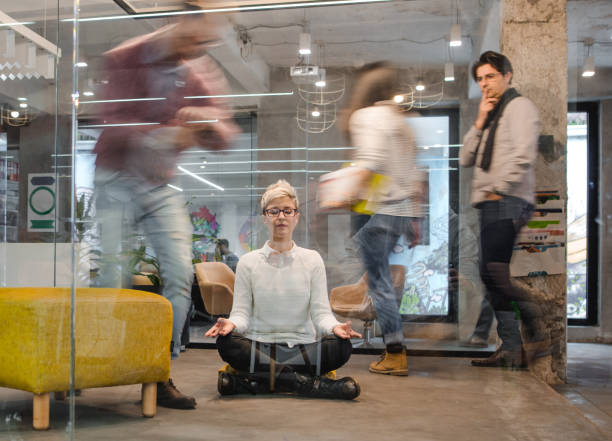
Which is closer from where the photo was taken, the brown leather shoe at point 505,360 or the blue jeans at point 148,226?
the blue jeans at point 148,226

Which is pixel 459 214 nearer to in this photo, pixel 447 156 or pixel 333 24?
pixel 447 156

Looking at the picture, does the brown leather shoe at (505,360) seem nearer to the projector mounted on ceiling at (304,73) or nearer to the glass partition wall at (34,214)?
the projector mounted on ceiling at (304,73)

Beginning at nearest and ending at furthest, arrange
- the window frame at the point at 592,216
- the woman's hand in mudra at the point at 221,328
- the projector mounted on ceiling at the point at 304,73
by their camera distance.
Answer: the woman's hand in mudra at the point at 221,328 → the projector mounted on ceiling at the point at 304,73 → the window frame at the point at 592,216

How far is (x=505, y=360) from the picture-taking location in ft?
6.43

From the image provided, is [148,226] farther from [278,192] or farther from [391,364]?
[391,364]

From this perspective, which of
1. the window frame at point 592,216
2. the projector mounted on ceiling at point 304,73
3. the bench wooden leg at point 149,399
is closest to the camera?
the bench wooden leg at point 149,399

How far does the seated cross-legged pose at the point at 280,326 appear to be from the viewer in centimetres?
177

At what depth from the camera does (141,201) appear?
67.2 inches

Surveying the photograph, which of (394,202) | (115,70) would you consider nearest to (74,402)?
(115,70)

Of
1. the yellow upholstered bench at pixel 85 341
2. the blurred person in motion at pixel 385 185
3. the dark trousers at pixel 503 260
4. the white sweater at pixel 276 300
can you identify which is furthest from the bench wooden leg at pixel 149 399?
the dark trousers at pixel 503 260

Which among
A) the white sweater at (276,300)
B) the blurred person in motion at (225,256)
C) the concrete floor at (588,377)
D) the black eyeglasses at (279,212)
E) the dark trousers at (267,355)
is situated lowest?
the concrete floor at (588,377)

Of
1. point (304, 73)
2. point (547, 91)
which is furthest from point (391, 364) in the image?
point (547, 91)

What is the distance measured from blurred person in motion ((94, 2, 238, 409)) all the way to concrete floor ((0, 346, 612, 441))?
98mm

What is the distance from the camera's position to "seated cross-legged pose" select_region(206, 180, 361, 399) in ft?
5.80
